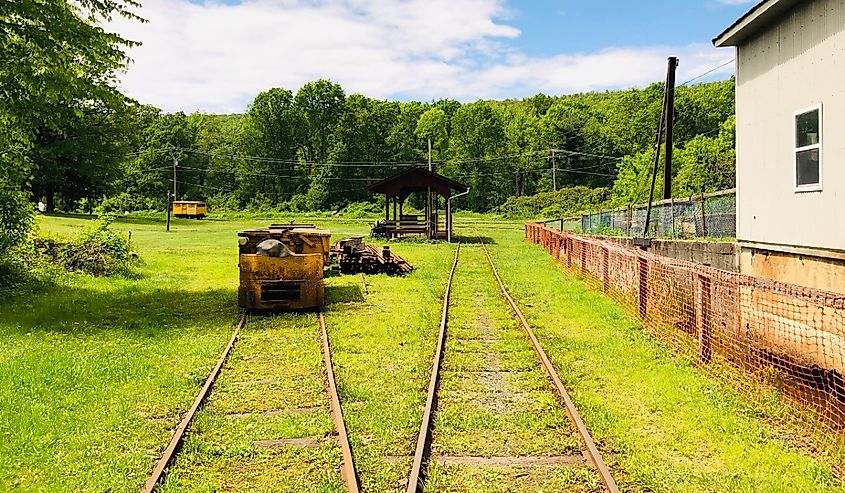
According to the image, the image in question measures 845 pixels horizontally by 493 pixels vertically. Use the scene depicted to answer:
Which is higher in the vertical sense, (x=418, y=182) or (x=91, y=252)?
(x=418, y=182)

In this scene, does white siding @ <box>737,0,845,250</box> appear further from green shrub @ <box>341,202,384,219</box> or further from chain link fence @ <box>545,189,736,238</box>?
green shrub @ <box>341,202,384,219</box>

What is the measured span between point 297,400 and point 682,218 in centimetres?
1756

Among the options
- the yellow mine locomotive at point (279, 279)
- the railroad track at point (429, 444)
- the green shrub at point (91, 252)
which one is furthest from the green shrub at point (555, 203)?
the railroad track at point (429, 444)

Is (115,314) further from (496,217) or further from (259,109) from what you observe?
(259,109)

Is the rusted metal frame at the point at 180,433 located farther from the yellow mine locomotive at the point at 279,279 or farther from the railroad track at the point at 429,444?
the yellow mine locomotive at the point at 279,279

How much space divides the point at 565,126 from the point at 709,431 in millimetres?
86784

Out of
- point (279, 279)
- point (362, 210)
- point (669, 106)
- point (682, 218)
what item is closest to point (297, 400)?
point (279, 279)

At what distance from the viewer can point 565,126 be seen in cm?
9012

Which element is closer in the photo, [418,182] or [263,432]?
[263,432]

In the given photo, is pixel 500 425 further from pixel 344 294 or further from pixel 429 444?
pixel 344 294

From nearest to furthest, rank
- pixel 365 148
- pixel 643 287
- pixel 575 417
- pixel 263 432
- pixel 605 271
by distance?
1. pixel 263 432
2. pixel 575 417
3. pixel 643 287
4. pixel 605 271
5. pixel 365 148

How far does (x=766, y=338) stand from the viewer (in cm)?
802

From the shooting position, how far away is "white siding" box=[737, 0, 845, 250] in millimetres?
10141

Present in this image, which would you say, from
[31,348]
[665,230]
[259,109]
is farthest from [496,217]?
[31,348]
